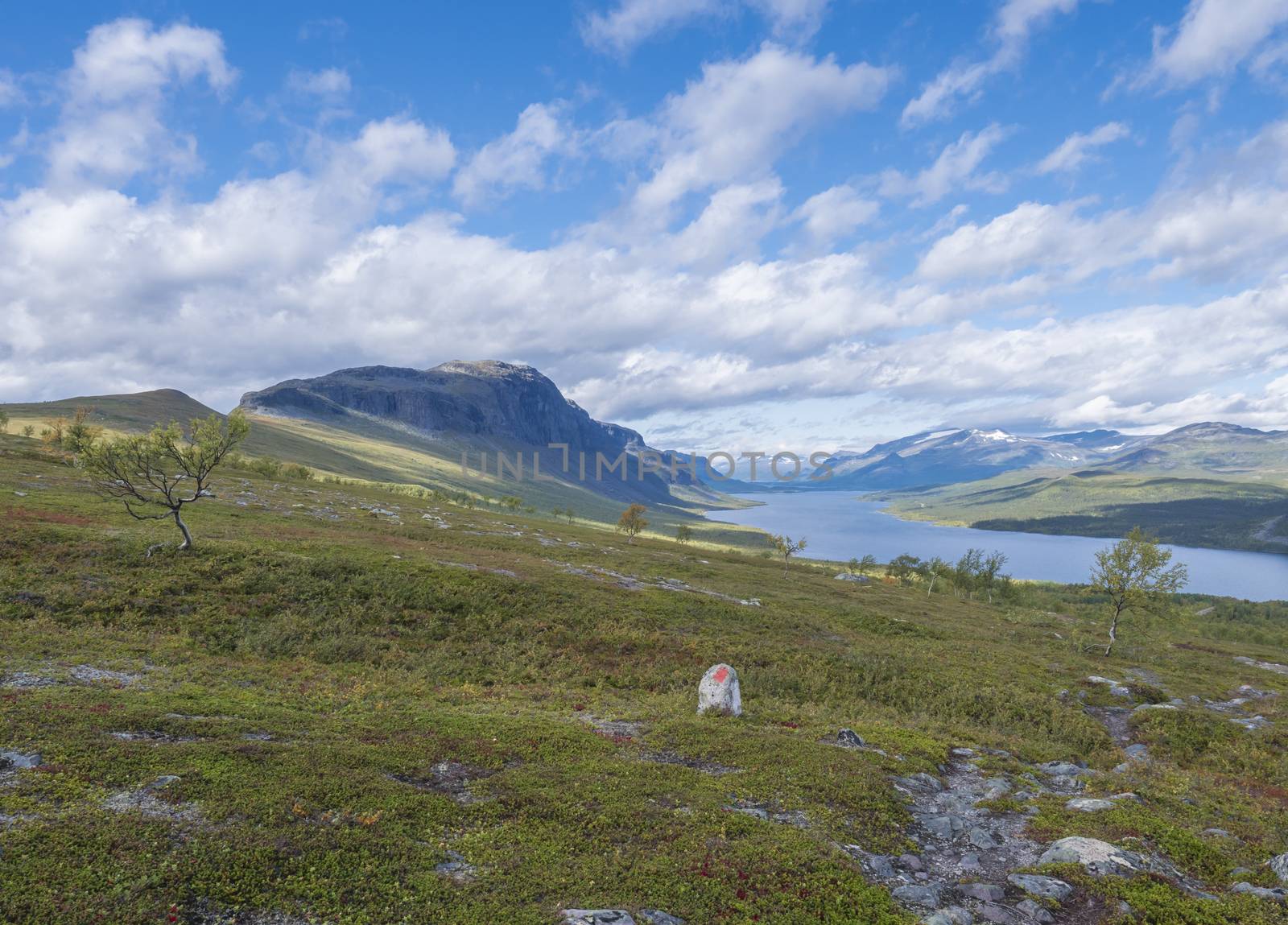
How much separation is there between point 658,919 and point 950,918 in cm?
565

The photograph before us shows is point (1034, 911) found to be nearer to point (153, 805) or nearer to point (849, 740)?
point (849, 740)

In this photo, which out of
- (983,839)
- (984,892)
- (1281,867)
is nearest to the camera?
(984,892)

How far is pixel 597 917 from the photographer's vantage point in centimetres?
961

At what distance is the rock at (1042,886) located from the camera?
11.3m

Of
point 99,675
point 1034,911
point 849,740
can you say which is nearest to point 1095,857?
point 1034,911

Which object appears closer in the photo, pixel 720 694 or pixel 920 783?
pixel 920 783

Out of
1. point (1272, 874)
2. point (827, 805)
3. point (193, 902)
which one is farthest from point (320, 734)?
point (1272, 874)

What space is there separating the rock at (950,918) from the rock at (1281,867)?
7.68 meters

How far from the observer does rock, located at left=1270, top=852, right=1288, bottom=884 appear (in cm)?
1220

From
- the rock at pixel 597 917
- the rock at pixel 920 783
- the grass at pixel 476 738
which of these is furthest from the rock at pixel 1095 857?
the rock at pixel 597 917

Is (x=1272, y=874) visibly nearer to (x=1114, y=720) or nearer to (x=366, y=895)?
(x=366, y=895)

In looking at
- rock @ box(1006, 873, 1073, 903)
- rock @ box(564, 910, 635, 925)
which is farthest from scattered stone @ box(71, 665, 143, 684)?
rock @ box(1006, 873, 1073, 903)

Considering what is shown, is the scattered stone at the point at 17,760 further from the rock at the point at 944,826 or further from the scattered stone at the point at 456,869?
the rock at the point at 944,826

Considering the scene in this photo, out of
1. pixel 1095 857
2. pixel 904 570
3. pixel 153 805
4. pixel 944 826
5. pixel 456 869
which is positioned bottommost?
pixel 904 570
